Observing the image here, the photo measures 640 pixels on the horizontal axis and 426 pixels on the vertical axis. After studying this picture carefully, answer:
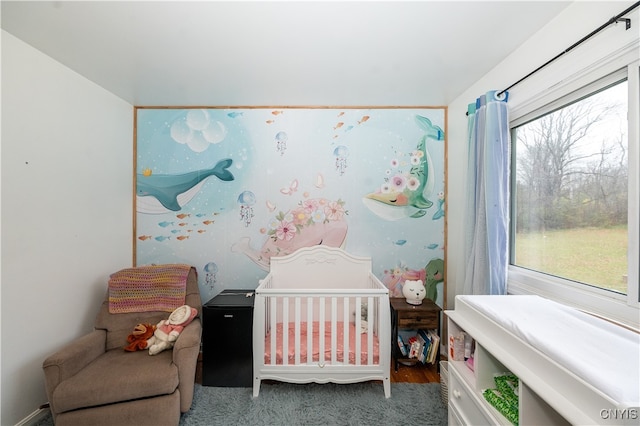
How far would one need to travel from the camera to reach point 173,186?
9.05 feet

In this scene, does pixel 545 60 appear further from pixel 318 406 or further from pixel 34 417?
pixel 34 417

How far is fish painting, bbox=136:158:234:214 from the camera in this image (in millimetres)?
2756

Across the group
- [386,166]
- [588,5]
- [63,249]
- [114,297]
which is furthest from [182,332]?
[588,5]

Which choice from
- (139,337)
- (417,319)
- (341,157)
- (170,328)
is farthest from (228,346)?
(341,157)

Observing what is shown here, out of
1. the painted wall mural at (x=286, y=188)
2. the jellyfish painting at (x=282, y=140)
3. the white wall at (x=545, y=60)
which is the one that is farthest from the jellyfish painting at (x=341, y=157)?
the white wall at (x=545, y=60)

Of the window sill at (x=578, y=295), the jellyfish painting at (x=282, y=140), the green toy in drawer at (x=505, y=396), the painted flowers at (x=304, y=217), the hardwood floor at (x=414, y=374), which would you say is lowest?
the hardwood floor at (x=414, y=374)

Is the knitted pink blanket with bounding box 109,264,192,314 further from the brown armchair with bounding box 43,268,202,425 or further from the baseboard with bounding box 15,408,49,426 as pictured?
the baseboard with bounding box 15,408,49,426

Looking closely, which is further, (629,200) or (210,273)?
(210,273)

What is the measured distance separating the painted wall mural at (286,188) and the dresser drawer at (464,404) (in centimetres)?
126

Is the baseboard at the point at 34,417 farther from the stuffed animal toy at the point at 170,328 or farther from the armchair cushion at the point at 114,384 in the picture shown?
the stuffed animal toy at the point at 170,328

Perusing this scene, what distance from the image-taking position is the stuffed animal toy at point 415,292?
2.51 m

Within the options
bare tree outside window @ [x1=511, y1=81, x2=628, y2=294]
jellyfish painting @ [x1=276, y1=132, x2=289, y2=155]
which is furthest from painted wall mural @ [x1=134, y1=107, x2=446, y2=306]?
bare tree outside window @ [x1=511, y1=81, x2=628, y2=294]

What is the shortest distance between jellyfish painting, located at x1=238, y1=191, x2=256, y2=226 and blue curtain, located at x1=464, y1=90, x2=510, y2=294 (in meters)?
1.96

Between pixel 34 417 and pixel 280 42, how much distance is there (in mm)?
2864
